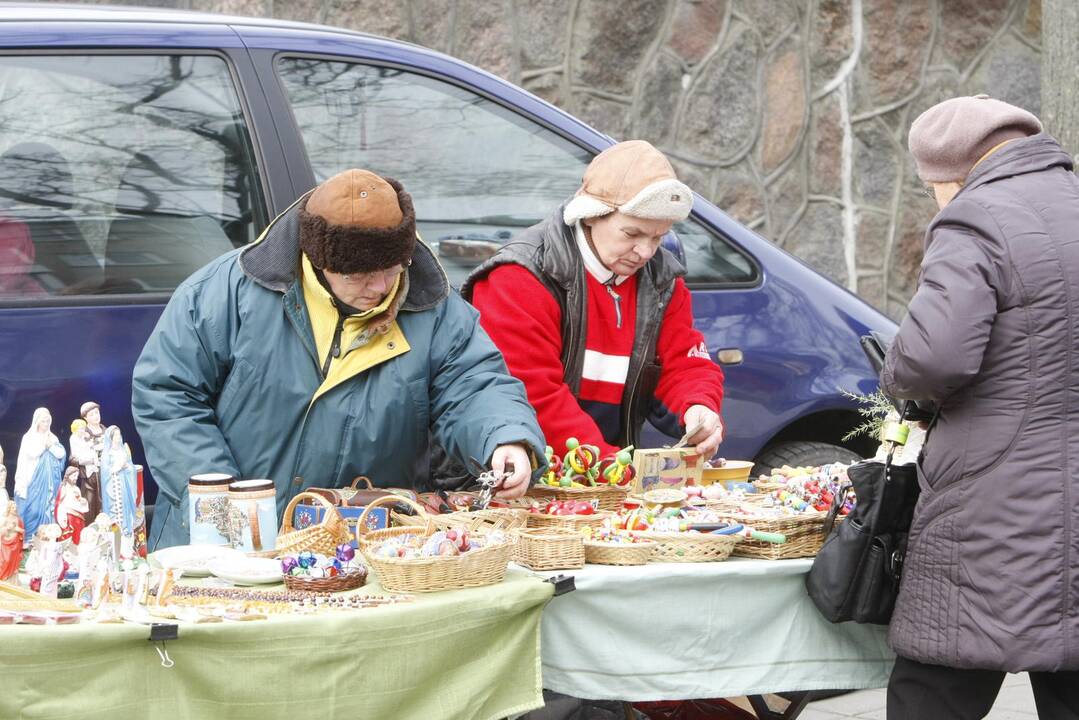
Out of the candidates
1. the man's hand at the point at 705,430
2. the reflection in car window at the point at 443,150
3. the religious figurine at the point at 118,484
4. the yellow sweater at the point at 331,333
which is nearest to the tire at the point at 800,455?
the man's hand at the point at 705,430

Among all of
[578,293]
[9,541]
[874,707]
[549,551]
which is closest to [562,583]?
[549,551]

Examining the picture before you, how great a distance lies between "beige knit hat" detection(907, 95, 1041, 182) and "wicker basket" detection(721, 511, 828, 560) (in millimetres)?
777

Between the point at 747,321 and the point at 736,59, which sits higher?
the point at 736,59

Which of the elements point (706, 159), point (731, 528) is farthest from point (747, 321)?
point (706, 159)

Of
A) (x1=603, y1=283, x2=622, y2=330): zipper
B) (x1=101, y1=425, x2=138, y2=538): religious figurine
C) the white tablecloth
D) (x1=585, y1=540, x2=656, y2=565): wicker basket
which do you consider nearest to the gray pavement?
the white tablecloth

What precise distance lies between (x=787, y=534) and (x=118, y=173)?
1.99m

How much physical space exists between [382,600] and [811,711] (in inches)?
91.6

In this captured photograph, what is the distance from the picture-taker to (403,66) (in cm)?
424

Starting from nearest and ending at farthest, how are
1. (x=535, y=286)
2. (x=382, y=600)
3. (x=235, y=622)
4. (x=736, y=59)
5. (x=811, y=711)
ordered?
(x=235, y=622)
(x=382, y=600)
(x=535, y=286)
(x=811, y=711)
(x=736, y=59)

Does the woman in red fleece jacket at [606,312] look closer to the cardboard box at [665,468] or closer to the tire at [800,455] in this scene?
the cardboard box at [665,468]

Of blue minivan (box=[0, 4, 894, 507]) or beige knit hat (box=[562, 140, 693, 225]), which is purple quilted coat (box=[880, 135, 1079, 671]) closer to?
beige knit hat (box=[562, 140, 693, 225])

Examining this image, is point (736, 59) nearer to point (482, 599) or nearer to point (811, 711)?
point (811, 711)

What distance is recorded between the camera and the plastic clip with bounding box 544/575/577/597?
275 centimetres

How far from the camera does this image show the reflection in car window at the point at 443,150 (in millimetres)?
4125
